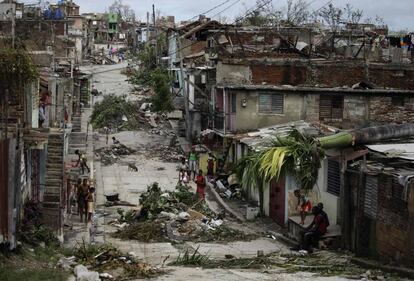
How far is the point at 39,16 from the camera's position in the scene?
35219 millimetres

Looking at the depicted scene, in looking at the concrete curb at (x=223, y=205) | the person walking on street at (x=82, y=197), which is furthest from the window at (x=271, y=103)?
the person walking on street at (x=82, y=197)

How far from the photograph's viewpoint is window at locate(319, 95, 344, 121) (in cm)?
3206

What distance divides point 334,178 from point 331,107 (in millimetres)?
12851

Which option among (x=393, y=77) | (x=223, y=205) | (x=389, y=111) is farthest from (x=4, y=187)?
(x=393, y=77)

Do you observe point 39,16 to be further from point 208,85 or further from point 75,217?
point 75,217

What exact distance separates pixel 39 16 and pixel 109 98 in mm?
13274

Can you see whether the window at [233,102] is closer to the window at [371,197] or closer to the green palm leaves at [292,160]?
the green palm leaves at [292,160]

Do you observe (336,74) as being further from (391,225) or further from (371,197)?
(391,225)

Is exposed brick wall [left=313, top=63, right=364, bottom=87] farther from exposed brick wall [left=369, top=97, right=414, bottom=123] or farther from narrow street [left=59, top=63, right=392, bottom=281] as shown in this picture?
narrow street [left=59, top=63, right=392, bottom=281]

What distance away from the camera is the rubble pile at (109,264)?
1330cm

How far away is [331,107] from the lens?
32125mm

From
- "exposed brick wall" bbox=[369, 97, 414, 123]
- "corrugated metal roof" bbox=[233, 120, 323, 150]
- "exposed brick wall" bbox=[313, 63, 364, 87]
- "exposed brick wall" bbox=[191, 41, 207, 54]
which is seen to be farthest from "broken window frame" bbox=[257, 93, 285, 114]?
"exposed brick wall" bbox=[191, 41, 207, 54]

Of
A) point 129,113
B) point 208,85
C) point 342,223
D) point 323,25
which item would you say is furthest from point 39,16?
point 323,25

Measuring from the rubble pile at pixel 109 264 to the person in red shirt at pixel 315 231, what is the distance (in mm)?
4965
